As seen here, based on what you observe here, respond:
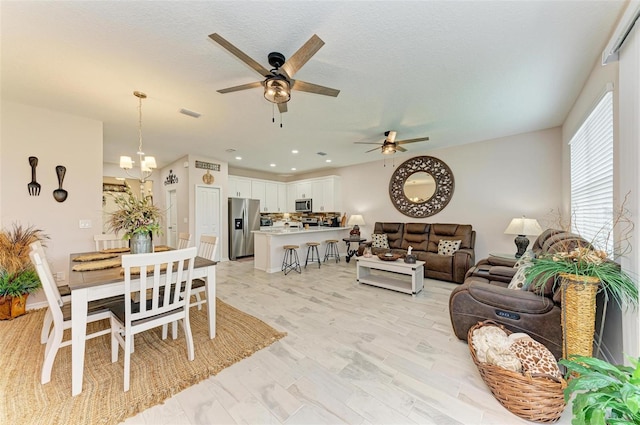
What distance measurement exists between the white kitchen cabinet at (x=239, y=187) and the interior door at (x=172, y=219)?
1.45m

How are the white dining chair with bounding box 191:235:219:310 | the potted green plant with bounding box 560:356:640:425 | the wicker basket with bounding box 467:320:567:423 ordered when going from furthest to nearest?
the white dining chair with bounding box 191:235:219:310 < the wicker basket with bounding box 467:320:567:423 < the potted green plant with bounding box 560:356:640:425

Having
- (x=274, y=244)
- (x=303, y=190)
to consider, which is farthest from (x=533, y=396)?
(x=303, y=190)

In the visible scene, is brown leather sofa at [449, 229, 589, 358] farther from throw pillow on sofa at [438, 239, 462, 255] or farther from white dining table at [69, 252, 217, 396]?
white dining table at [69, 252, 217, 396]

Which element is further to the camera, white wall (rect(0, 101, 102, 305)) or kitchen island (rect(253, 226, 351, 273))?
kitchen island (rect(253, 226, 351, 273))

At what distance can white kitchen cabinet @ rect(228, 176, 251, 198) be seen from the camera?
686cm

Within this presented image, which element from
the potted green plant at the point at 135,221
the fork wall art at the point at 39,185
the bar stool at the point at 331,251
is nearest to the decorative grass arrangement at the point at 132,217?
the potted green plant at the point at 135,221

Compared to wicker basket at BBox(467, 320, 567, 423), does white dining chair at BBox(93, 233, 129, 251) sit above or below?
above

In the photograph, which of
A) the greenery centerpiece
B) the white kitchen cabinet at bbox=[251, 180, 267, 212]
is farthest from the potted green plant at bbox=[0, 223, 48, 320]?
the greenery centerpiece

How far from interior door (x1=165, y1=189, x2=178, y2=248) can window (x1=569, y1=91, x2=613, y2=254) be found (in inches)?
302

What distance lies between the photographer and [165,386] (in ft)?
5.58

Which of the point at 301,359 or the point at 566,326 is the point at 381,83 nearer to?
the point at 566,326

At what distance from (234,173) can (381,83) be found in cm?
566

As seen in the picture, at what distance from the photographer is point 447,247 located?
184 inches

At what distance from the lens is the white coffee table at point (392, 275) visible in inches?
143
